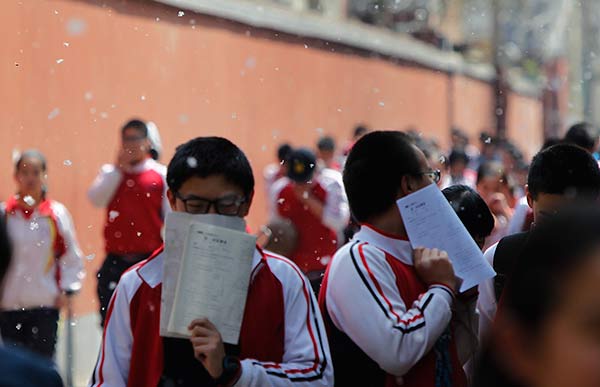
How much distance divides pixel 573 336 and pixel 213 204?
176cm

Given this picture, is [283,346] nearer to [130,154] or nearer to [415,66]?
[130,154]

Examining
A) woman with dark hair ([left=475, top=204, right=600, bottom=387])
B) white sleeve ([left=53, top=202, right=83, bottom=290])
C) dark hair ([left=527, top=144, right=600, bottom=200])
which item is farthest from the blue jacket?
white sleeve ([left=53, top=202, right=83, bottom=290])

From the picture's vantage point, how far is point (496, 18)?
89.8 ft

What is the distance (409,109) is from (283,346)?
59.8 feet

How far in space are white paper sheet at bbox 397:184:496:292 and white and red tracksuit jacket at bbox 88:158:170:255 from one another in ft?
15.4

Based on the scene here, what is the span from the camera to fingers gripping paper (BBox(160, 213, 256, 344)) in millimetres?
3312

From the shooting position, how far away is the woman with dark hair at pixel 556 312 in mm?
1848

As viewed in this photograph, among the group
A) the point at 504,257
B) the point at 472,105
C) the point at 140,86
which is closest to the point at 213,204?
the point at 504,257

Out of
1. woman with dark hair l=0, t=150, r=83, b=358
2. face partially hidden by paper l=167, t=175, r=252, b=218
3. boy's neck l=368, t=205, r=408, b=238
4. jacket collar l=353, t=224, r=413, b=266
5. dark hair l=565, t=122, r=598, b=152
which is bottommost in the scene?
woman with dark hair l=0, t=150, r=83, b=358

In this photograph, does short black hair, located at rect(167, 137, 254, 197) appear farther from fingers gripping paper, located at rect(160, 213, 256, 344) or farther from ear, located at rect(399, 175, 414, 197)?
ear, located at rect(399, 175, 414, 197)

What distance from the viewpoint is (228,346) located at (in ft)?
11.2

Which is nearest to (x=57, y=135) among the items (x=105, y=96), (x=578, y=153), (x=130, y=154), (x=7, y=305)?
(x=105, y=96)

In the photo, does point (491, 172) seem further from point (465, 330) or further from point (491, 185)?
point (465, 330)

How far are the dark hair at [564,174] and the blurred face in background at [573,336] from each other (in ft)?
7.34
